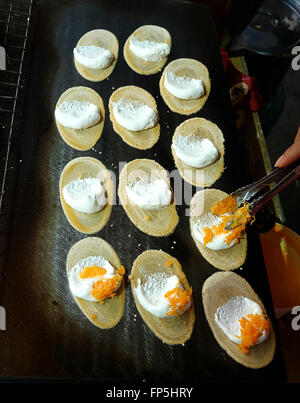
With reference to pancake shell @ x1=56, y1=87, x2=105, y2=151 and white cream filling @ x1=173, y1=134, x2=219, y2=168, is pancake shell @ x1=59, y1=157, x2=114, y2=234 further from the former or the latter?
white cream filling @ x1=173, y1=134, x2=219, y2=168

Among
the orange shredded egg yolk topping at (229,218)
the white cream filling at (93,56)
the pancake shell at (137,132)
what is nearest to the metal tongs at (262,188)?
the orange shredded egg yolk topping at (229,218)

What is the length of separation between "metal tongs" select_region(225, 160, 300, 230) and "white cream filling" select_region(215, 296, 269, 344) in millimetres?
327

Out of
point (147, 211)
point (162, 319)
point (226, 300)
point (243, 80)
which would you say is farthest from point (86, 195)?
point (243, 80)

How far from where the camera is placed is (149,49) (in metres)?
2.09

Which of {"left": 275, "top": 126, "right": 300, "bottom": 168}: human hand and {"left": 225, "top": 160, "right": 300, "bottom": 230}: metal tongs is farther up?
{"left": 275, "top": 126, "right": 300, "bottom": 168}: human hand

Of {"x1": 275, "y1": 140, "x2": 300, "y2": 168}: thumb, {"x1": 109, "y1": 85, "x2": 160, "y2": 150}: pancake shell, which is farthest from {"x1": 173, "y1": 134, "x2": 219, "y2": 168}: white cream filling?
{"x1": 275, "y1": 140, "x2": 300, "y2": 168}: thumb

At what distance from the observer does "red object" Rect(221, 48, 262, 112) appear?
8.02 feet

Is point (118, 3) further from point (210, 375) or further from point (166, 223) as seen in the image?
point (210, 375)

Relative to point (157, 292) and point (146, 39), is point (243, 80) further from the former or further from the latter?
point (157, 292)

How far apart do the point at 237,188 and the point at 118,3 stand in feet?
4.52

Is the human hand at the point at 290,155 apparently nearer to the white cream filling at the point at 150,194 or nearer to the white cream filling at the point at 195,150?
the white cream filling at the point at 195,150

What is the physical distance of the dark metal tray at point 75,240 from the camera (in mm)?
Answer: 1384

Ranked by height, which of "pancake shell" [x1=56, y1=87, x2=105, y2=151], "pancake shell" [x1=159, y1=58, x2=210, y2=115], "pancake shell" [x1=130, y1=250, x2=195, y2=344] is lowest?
"pancake shell" [x1=130, y1=250, x2=195, y2=344]

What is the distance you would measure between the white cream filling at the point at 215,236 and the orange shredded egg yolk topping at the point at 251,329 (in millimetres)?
319
